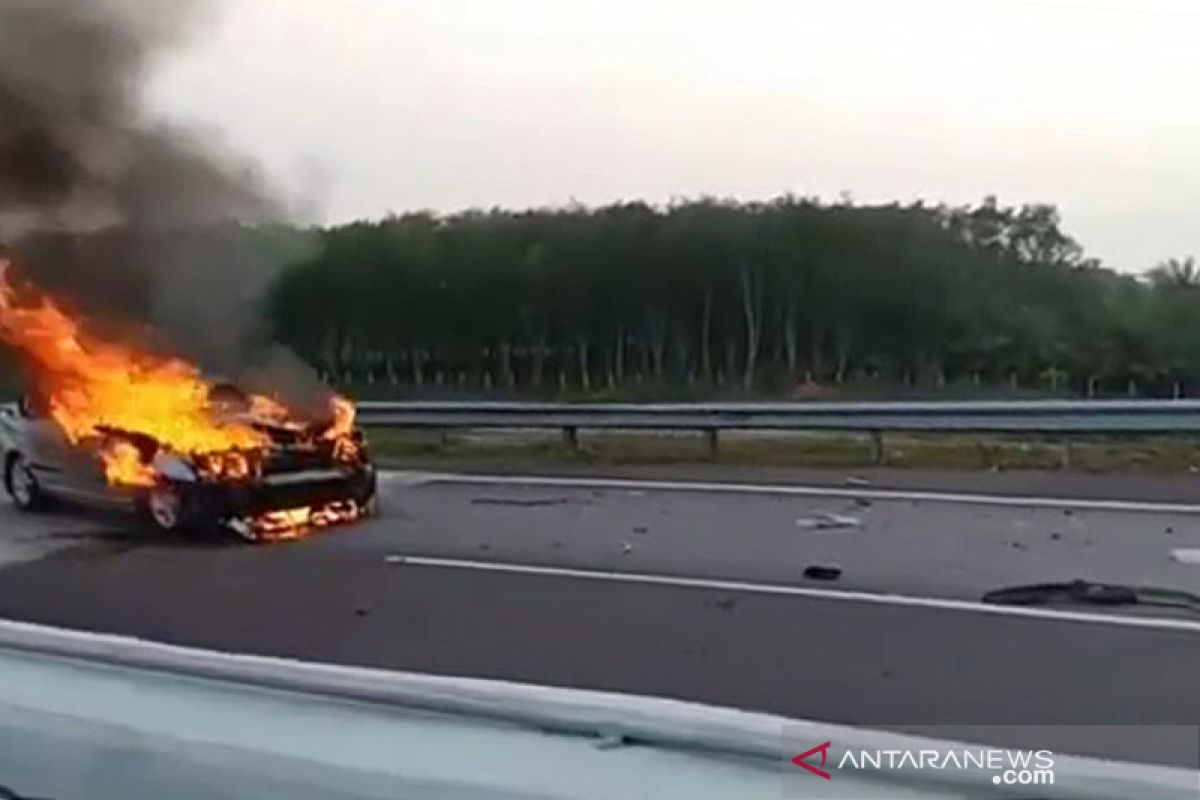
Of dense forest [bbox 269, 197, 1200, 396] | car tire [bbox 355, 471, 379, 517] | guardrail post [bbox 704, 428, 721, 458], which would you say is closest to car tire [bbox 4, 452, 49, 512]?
car tire [bbox 355, 471, 379, 517]

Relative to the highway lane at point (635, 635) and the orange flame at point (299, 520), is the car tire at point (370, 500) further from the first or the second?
the highway lane at point (635, 635)

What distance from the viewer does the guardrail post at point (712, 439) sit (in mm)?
5754

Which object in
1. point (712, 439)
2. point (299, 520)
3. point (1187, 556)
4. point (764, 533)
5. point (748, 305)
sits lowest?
point (1187, 556)

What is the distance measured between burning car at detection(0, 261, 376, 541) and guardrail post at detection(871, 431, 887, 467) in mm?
2038

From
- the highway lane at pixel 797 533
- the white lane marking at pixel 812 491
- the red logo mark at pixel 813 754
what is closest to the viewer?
the red logo mark at pixel 813 754

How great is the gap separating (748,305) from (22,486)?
373cm

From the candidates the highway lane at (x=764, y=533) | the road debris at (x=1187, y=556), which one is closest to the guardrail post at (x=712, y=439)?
the highway lane at (x=764, y=533)

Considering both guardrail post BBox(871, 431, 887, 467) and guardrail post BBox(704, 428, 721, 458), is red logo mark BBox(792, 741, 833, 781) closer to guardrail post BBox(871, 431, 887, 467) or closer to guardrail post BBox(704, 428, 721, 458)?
guardrail post BBox(704, 428, 721, 458)

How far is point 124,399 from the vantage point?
590 cm

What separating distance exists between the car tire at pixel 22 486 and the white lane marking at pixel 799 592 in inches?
62.8

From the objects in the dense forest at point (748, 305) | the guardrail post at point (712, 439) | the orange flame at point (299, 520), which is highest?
the dense forest at point (748, 305)

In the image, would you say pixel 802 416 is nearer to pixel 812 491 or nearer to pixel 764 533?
pixel 764 533

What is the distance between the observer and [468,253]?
4.29 metres

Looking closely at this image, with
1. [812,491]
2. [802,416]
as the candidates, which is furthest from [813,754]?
[812,491]
